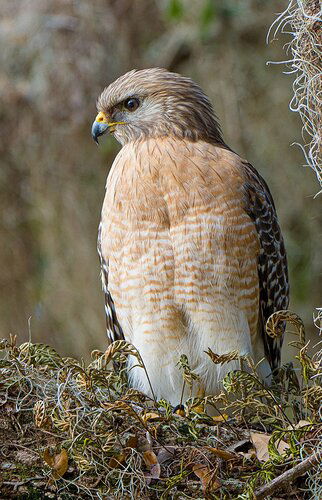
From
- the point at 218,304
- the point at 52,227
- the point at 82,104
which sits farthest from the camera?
the point at 52,227

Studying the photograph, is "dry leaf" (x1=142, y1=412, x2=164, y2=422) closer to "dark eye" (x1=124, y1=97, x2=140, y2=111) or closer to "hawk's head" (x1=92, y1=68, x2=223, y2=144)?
"hawk's head" (x1=92, y1=68, x2=223, y2=144)

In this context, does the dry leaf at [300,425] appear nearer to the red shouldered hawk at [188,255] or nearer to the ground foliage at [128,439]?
the ground foliage at [128,439]

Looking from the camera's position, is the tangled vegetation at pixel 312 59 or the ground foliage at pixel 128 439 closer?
the ground foliage at pixel 128 439

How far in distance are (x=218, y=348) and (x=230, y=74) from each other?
4.77 meters

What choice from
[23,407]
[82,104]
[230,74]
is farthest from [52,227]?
[23,407]

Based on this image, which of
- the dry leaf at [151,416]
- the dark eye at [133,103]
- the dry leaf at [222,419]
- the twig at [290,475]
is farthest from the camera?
the dark eye at [133,103]

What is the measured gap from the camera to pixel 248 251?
459 cm

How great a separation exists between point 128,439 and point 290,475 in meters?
0.58

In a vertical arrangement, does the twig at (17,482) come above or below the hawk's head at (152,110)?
below

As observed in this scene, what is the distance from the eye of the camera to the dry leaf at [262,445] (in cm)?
328

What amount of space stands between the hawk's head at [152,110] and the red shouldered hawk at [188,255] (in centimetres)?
2

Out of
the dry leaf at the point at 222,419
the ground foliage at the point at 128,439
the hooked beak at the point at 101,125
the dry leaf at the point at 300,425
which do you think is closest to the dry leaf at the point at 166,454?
the ground foliage at the point at 128,439

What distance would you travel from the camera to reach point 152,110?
5.09 meters

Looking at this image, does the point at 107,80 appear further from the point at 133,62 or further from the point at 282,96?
the point at 282,96
